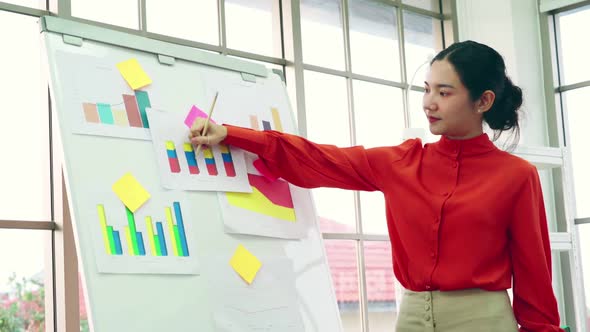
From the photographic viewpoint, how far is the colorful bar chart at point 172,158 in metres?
1.97

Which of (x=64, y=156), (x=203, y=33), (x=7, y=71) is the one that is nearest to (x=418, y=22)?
(x=203, y=33)

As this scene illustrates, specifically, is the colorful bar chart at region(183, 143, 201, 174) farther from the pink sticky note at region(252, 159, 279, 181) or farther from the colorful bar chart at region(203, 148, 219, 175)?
the pink sticky note at region(252, 159, 279, 181)

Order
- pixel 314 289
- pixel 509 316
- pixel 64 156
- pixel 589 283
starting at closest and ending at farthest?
pixel 64 156 < pixel 509 316 < pixel 314 289 < pixel 589 283

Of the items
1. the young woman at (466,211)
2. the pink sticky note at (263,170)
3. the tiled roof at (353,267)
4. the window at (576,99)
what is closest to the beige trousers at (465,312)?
the young woman at (466,211)

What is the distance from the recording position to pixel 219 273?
198 cm

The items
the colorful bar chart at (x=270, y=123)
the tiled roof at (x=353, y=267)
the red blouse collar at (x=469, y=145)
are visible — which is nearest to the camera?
the red blouse collar at (x=469, y=145)

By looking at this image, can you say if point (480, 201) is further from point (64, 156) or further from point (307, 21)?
→ point (307, 21)

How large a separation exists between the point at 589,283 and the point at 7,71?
3.04 m

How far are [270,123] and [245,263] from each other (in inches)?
17.9

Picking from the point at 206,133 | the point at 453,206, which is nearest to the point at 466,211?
the point at 453,206

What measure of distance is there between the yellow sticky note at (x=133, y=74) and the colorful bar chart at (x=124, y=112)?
0.02 m

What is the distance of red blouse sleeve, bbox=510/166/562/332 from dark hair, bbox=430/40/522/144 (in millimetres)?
165

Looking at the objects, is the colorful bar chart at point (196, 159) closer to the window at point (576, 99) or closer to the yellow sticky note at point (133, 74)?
the yellow sticky note at point (133, 74)

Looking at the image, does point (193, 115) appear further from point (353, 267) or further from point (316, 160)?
point (353, 267)
